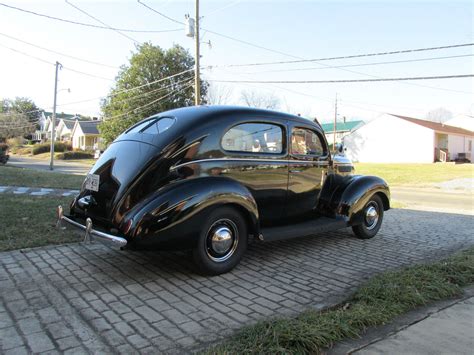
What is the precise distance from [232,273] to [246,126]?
178 cm

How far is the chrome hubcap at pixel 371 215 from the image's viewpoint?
6114 millimetres

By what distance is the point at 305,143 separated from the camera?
5.45 meters

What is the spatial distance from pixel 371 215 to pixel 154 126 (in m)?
3.74

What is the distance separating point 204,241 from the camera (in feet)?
13.1

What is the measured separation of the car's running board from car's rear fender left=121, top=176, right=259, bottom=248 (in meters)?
0.78

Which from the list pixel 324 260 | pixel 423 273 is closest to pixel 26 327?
pixel 324 260

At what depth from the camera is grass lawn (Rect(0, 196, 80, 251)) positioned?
5.16 meters

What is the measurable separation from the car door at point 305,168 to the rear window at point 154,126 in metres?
1.65

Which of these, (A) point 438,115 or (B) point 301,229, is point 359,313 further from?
(A) point 438,115

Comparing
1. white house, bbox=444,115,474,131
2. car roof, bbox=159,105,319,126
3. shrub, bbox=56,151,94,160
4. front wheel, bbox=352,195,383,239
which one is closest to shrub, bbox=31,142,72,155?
shrub, bbox=56,151,94,160

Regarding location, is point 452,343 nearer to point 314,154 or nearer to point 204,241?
point 204,241

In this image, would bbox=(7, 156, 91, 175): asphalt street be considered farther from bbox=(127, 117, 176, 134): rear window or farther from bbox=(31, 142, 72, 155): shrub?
bbox=(127, 117, 176, 134): rear window

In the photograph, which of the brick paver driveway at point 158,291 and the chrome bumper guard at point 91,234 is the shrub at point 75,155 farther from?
the chrome bumper guard at point 91,234

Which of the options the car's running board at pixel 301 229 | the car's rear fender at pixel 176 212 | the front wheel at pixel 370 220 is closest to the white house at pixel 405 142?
the front wheel at pixel 370 220
